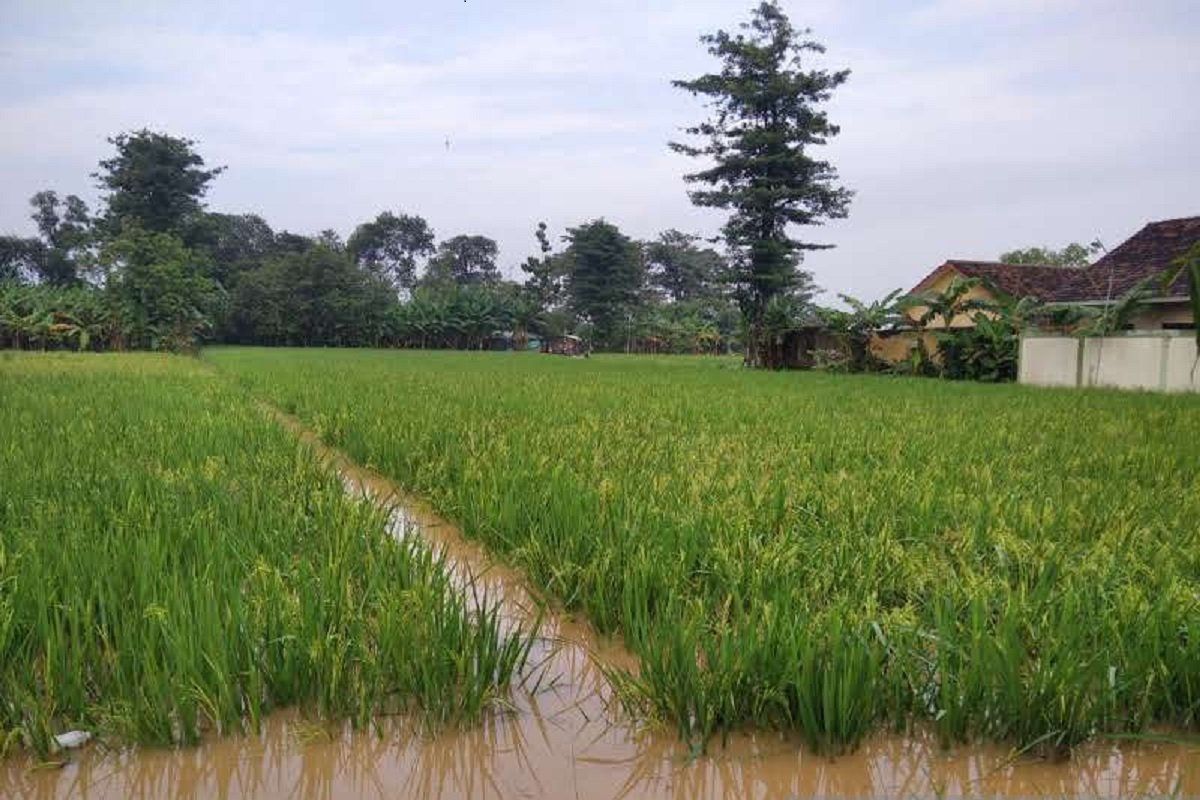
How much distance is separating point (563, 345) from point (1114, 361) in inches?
1176

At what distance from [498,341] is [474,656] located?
40318 millimetres

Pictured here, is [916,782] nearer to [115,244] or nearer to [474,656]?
[474,656]

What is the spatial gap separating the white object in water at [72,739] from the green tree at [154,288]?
2729 cm

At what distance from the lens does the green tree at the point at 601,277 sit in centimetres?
3894

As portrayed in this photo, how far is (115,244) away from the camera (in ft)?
84.9

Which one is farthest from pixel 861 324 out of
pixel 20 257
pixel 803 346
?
pixel 20 257

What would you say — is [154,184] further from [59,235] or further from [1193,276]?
[1193,276]

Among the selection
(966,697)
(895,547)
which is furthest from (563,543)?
(966,697)

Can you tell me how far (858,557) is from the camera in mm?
2439

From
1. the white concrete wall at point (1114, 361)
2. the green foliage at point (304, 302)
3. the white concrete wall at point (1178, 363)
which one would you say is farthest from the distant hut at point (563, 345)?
the white concrete wall at point (1178, 363)

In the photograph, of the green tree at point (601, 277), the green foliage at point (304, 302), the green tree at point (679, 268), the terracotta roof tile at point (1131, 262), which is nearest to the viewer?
the terracotta roof tile at point (1131, 262)

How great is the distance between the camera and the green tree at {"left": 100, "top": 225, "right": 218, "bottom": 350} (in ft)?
84.7

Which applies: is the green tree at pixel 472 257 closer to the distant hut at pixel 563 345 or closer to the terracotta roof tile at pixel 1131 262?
the distant hut at pixel 563 345

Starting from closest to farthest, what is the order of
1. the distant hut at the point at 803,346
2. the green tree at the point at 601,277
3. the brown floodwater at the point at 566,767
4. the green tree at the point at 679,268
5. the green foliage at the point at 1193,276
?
the green foliage at the point at 1193,276 → the brown floodwater at the point at 566,767 → the distant hut at the point at 803,346 → the green tree at the point at 601,277 → the green tree at the point at 679,268
